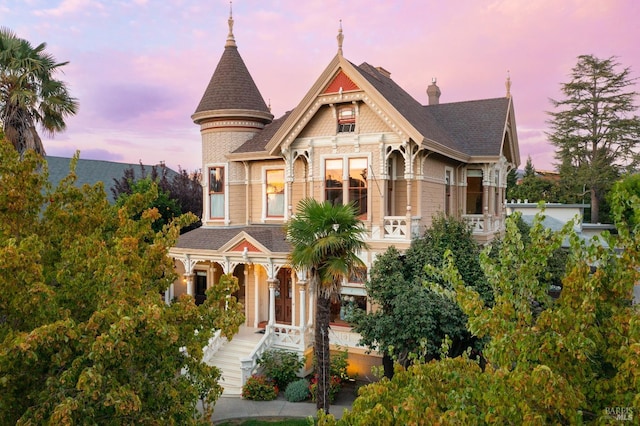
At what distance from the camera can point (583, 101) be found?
4912 centimetres

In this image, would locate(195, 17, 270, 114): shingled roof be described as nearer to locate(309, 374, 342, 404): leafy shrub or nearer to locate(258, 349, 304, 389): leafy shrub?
locate(258, 349, 304, 389): leafy shrub

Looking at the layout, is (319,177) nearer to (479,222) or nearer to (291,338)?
(291,338)

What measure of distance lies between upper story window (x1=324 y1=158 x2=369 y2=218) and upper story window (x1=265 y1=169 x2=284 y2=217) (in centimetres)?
321

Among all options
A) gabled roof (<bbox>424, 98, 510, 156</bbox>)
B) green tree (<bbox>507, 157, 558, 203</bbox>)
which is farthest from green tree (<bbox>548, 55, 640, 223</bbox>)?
gabled roof (<bbox>424, 98, 510, 156</bbox>)

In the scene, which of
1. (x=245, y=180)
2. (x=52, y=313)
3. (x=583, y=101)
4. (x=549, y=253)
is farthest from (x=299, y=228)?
(x=583, y=101)

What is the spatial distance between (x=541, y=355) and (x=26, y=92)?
65.0 ft

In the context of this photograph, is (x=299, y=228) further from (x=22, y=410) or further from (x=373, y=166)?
(x=22, y=410)

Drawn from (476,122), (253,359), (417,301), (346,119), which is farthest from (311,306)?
(476,122)

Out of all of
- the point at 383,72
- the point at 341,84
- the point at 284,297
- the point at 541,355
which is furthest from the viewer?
the point at 383,72

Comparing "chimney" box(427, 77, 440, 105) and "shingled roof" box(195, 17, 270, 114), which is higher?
"chimney" box(427, 77, 440, 105)

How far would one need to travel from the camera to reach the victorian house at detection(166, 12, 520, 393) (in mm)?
17297

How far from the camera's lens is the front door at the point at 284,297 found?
20438 mm

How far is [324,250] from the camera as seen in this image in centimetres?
1223

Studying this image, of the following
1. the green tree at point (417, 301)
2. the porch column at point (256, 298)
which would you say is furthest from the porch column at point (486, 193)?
the porch column at point (256, 298)
